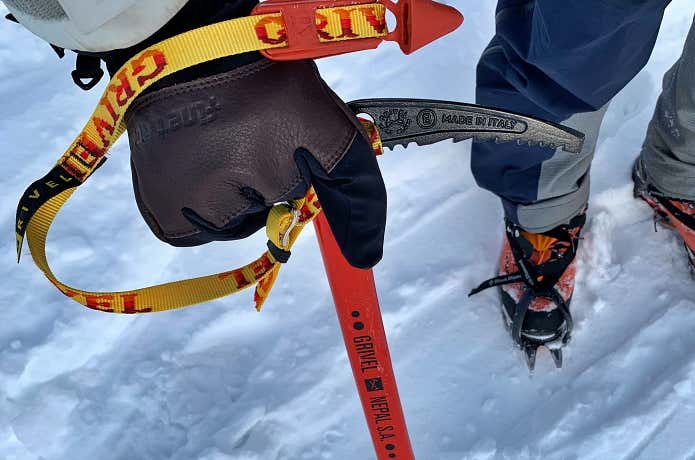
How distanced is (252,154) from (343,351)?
795 millimetres

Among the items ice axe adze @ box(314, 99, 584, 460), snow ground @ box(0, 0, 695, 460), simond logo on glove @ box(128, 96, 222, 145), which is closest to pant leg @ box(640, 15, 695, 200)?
snow ground @ box(0, 0, 695, 460)

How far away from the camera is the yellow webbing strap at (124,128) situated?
2.29ft

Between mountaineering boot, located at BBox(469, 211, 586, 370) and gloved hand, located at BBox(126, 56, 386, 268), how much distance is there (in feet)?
2.28

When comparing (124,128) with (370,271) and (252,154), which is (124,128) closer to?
(252,154)

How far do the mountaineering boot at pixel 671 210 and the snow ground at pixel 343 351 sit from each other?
3 centimetres

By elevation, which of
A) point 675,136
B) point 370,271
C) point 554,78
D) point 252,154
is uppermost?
point 252,154

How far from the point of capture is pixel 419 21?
73 cm

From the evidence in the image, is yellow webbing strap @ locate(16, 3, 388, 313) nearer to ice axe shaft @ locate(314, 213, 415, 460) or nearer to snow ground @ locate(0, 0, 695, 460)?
ice axe shaft @ locate(314, 213, 415, 460)

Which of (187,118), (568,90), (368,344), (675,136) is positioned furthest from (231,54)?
(675,136)

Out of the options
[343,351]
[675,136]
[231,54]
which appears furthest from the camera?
[343,351]

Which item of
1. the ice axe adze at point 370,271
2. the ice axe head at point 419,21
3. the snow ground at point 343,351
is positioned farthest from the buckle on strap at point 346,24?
the snow ground at point 343,351

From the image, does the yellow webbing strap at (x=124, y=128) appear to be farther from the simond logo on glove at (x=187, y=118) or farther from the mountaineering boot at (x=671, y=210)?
the mountaineering boot at (x=671, y=210)

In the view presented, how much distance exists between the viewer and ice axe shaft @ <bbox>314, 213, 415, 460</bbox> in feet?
3.34

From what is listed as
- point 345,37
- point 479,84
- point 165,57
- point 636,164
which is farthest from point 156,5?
point 636,164
